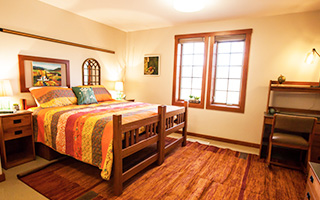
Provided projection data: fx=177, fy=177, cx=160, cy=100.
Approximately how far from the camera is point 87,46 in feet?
12.7

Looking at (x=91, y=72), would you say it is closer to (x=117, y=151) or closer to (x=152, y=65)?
(x=152, y=65)

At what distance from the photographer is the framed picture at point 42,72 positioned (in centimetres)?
294

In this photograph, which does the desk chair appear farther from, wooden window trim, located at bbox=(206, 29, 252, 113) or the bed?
the bed

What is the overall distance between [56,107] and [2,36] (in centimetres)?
131

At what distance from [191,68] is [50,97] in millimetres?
2954

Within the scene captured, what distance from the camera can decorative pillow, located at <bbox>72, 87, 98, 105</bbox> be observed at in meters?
3.18

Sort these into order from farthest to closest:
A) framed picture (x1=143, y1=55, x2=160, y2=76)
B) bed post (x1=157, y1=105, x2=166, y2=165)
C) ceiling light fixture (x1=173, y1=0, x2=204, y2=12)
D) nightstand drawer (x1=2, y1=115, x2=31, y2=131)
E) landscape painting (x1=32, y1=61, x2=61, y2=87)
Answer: framed picture (x1=143, y1=55, x2=160, y2=76) < landscape painting (x1=32, y1=61, x2=61, y2=87) < ceiling light fixture (x1=173, y1=0, x2=204, y2=12) < bed post (x1=157, y1=105, x2=166, y2=165) < nightstand drawer (x1=2, y1=115, x2=31, y2=131)

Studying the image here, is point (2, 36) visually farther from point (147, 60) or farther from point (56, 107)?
point (147, 60)

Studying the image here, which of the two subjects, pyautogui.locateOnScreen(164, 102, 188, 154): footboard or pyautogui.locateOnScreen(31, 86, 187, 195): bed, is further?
pyautogui.locateOnScreen(164, 102, 188, 154): footboard

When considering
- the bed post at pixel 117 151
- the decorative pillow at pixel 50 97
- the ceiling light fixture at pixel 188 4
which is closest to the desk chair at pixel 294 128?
the ceiling light fixture at pixel 188 4

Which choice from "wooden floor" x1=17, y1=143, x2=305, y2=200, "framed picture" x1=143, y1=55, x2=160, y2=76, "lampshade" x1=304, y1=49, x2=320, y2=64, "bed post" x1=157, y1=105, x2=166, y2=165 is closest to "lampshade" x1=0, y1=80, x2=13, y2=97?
"wooden floor" x1=17, y1=143, x2=305, y2=200

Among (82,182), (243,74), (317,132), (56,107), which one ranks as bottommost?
(82,182)

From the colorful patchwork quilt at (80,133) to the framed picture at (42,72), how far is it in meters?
0.63

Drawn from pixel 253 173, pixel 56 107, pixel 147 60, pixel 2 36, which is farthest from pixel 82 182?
pixel 147 60
